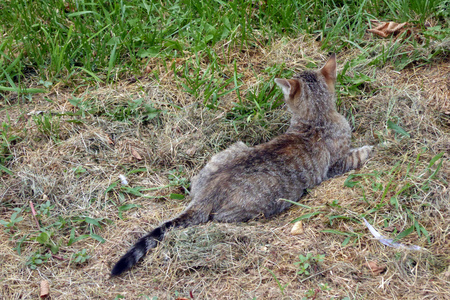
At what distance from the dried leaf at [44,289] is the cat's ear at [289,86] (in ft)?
8.20

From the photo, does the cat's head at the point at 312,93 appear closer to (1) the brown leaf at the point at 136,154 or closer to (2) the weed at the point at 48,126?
(1) the brown leaf at the point at 136,154

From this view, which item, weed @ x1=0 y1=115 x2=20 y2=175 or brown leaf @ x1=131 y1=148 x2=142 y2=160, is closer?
weed @ x1=0 y1=115 x2=20 y2=175

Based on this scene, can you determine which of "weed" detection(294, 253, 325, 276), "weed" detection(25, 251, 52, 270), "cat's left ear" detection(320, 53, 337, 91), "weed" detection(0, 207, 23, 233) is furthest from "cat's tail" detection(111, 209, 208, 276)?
"cat's left ear" detection(320, 53, 337, 91)

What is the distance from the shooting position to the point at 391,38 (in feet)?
15.3

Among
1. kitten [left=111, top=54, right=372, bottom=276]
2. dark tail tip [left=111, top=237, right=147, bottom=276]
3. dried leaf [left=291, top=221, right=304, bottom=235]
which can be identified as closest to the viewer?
dark tail tip [left=111, top=237, right=147, bottom=276]

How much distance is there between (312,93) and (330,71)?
28 cm

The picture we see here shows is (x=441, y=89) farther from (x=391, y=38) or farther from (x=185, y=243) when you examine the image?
(x=185, y=243)

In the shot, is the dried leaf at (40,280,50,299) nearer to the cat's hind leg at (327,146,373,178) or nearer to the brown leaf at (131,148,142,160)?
the brown leaf at (131,148,142,160)

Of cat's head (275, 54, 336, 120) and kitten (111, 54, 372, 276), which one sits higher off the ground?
cat's head (275, 54, 336, 120)

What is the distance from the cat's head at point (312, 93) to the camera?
4.23m

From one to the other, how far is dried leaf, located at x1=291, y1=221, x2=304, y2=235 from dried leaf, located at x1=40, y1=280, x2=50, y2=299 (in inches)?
66.9

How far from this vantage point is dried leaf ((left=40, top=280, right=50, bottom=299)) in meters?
2.97

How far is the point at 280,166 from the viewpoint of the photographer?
3.73 meters

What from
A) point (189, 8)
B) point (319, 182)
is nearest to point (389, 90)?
point (319, 182)
